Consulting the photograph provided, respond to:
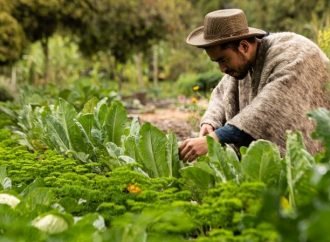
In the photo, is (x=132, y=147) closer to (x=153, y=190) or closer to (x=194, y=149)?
(x=194, y=149)

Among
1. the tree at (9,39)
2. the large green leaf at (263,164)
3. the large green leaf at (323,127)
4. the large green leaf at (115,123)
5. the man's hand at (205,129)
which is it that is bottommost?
the tree at (9,39)

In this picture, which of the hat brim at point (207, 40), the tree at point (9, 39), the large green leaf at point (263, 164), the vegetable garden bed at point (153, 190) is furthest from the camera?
the tree at point (9, 39)

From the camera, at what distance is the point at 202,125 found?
486 centimetres

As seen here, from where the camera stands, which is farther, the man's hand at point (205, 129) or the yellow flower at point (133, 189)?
the man's hand at point (205, 129)

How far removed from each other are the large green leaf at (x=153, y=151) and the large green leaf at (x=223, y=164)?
0.60m

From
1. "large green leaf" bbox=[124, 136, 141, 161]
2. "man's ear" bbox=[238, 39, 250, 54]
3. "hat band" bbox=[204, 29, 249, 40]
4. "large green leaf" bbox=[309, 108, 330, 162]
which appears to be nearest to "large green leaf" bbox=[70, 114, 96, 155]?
"large green leaf" bbox=[124, 136, 141, 161]

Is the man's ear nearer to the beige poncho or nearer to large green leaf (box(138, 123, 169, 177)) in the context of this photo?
the beige poncho

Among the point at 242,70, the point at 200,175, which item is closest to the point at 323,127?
the point at 200,175

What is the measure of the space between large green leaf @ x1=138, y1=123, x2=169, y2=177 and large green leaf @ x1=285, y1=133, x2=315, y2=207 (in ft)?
3.45

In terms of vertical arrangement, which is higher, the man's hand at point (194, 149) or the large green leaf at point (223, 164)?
the large green leaf at point (223, 164)

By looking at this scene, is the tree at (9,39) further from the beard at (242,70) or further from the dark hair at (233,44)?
the dark hair at (233,44)

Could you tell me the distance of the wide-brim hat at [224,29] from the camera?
4203 millimetres

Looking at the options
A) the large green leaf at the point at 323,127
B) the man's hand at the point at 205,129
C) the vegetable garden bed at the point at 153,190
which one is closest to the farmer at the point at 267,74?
the man's hand at the point at 205,129

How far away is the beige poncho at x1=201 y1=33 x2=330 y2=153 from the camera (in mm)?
4191
